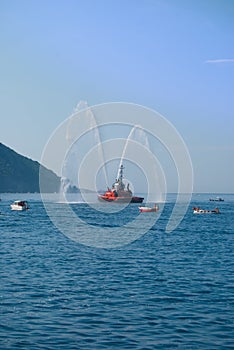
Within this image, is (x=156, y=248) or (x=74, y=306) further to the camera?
(x=156, y=248)

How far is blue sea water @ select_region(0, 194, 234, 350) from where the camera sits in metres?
22.6

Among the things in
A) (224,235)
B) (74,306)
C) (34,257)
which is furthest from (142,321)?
(224,235)

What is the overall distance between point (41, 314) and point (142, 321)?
5.26 m

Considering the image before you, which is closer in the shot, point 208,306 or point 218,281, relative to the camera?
point 208,306

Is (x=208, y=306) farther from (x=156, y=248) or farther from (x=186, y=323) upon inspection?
(x=156, y=248)

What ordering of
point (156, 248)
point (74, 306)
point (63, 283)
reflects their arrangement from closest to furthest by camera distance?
point (74, 306)
point (63, 283)
point (156, 248)

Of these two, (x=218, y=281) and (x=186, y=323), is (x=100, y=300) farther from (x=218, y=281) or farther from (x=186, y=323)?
(x=218, y=281)

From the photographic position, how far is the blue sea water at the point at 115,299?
22.6m

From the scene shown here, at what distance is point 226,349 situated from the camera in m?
21.5

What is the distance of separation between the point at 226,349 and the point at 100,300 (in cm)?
982

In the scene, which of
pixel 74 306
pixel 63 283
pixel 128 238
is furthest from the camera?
pixel 128 238

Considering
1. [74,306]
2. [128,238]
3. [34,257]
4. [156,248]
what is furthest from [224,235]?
[74,306]

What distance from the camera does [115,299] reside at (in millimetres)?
29719

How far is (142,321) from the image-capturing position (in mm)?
25078
